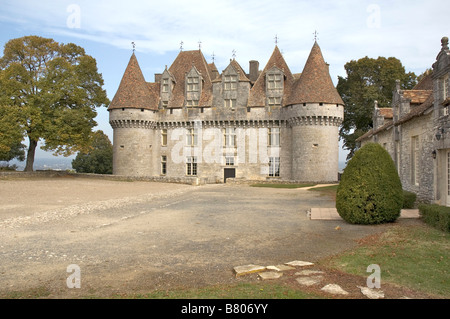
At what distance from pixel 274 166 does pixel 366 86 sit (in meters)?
13.5

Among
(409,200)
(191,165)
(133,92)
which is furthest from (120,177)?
(409,200)

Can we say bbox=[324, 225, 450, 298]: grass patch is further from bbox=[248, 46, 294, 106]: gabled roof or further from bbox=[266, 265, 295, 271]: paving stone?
bbox=[248, 46, 294, 106]: gabled roof

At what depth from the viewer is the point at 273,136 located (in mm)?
37094

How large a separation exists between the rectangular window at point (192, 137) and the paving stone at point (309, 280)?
111 feet

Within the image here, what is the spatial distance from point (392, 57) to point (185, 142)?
78.7 ft

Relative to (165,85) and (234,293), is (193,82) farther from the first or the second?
(234,293)

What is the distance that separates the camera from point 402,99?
1844cm

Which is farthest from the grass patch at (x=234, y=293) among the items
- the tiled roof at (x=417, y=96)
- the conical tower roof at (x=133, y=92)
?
the conical tower roof at (x=133, y=92)

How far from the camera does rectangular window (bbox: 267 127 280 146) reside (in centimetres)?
3697

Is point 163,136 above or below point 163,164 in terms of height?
above

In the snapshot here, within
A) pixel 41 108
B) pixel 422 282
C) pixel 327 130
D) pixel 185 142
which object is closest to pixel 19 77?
pixel 41 108

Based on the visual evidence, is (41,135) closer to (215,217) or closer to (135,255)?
(215,217)

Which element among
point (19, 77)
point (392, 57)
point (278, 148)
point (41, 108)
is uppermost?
point (392, 57)

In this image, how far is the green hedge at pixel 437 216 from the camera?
966 cm
